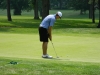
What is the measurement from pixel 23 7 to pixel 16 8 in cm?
222

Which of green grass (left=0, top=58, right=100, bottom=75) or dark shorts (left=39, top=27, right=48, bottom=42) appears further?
dark shorts (left=39, top=27, right=48, bottom=42)

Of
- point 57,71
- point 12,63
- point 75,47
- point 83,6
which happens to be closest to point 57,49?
point 75,47

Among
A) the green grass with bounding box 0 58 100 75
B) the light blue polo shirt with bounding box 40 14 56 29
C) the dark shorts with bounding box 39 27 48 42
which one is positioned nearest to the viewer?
the green grass with bounding box 0 58 100 75

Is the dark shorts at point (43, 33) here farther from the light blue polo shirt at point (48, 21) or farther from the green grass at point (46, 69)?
the green grass at point (46, 69)

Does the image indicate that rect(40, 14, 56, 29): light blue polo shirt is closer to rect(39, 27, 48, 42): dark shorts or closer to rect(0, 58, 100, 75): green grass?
rect(39, 27, 48, 42): dark shorts

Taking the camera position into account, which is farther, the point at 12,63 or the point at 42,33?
the point at 42,33

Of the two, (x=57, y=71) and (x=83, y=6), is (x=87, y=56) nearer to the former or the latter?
(x=57, y=71)

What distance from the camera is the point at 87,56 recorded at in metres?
12.9

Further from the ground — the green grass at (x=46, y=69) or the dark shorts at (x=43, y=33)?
the dark shorts at (x=43, y=33)

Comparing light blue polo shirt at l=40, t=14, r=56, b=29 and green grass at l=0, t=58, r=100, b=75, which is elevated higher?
light blue polo shirt at l=40, t=14, r=56, b=29

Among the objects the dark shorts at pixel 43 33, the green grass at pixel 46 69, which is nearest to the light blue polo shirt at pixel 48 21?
the dark shorts at pixel 43 33

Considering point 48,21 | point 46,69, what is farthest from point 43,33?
point 46,69

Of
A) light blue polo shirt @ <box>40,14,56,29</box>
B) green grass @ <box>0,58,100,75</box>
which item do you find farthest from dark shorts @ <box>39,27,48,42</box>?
green grass @ <box>0,58,100,75</box>

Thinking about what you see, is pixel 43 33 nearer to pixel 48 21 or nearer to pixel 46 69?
pixel 48 21
